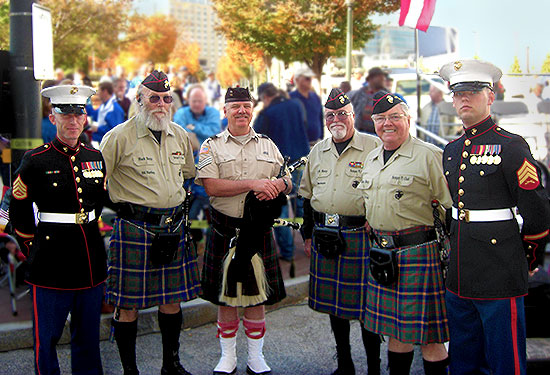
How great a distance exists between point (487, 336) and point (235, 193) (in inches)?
61.3

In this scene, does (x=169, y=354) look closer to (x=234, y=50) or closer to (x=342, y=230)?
(x=342, y=230)

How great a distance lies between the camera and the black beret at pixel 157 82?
11.1ft

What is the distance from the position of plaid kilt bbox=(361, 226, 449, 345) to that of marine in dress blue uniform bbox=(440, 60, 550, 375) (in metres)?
0.12

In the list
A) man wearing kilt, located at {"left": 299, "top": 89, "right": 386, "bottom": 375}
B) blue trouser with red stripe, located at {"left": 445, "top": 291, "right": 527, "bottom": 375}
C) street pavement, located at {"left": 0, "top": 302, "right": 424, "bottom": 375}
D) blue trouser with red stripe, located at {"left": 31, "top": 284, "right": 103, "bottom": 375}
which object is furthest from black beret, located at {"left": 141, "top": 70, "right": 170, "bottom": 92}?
blue trouser with red stripe, located at {"left": 445, "top": 291, "right": 527, "bottom": 375}

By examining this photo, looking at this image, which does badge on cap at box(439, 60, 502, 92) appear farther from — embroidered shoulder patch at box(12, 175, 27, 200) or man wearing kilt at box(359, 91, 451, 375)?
embroidered shoulder patch at box(12, 175, 27, 200)

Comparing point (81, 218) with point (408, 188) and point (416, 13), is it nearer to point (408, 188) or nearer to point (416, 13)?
point (408, 188)

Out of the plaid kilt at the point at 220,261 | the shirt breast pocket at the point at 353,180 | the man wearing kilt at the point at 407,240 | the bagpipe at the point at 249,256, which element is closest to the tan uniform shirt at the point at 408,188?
the man wearing kilt at the point at 407,240

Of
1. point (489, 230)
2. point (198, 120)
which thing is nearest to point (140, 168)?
point (489, 230)

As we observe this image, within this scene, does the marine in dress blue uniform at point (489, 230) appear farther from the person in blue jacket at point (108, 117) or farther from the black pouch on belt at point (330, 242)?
the person in blue jacket at point (108, 117)

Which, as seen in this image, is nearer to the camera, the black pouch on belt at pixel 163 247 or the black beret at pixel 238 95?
the black pouch on belt at pixel 163 247

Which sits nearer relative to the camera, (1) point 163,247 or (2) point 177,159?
(1) point 163,247

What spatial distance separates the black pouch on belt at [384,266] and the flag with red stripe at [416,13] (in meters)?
2.75

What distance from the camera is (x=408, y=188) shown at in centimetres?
295

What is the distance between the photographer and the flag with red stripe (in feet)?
16.6
